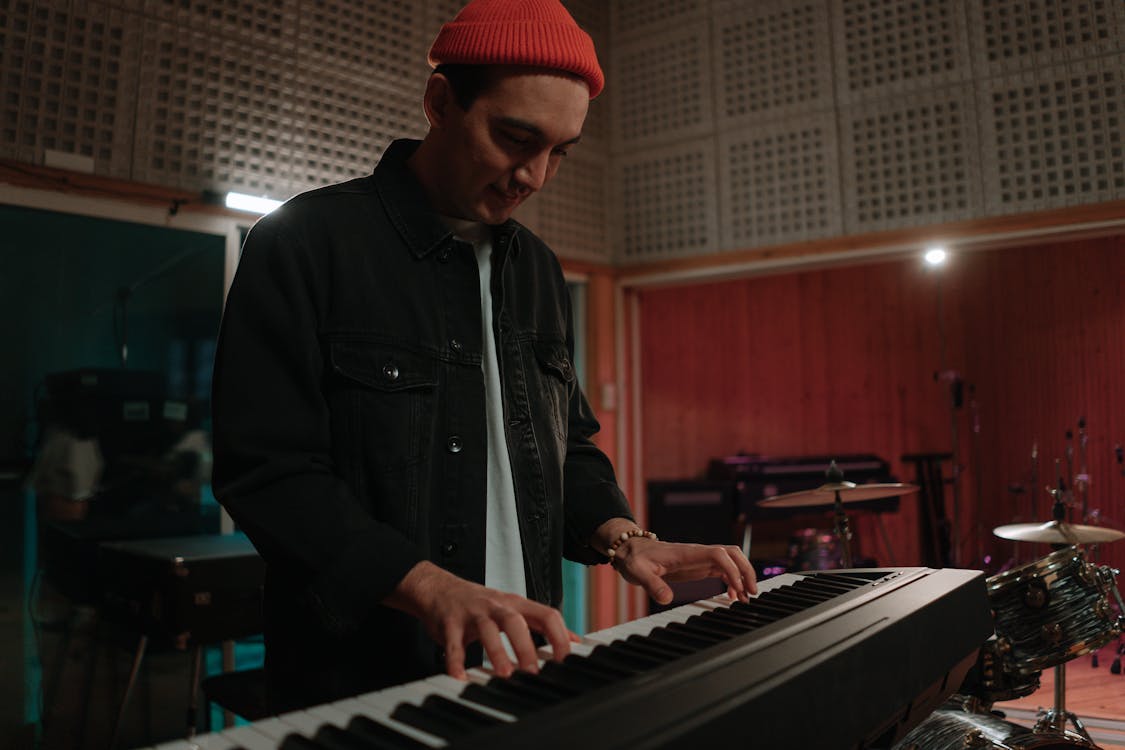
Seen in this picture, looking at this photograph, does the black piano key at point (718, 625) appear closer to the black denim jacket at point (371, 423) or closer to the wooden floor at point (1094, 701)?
the black denim jacket at point (371, 423)

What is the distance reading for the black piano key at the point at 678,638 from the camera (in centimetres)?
90

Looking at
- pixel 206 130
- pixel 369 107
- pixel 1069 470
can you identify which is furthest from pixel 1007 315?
pixel 206 130

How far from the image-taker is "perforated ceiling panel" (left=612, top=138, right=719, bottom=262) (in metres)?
4.56

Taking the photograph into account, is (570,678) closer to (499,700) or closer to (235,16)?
(499,700)

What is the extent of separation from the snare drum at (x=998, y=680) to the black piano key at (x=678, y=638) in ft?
7.72

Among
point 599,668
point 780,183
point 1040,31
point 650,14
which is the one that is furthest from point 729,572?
point 650,14

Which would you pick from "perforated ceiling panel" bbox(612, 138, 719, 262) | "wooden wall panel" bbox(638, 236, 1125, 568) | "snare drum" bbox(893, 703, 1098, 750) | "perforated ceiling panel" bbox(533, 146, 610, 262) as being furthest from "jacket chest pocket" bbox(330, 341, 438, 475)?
"wooden wall panel" bbox(638, 236, 1125, 568)

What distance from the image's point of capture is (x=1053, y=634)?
9.25 ft

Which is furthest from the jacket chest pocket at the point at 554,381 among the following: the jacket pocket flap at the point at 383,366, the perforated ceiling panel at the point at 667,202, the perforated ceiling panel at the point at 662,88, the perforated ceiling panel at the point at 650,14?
the perforated ceiling panel at the point at 650,14

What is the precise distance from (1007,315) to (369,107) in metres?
4.51

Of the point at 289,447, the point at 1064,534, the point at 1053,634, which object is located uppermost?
the point at 289,447

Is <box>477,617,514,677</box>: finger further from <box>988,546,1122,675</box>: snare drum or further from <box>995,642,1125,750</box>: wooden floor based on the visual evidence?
<box>995,642,1125,750</box>: wooden floor

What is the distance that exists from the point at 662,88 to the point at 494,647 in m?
4.39

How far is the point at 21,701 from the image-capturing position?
2.90 metres
